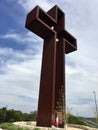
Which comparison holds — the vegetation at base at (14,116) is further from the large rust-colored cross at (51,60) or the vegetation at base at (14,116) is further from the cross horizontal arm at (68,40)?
the large rust-colored cross at (51,60)

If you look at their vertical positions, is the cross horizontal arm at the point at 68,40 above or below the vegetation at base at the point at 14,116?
above

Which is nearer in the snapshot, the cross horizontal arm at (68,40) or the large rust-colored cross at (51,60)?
the large rust-colored cross at (51,60)

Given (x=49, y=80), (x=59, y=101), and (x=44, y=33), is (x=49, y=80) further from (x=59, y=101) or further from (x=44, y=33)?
(x=44, y=33)

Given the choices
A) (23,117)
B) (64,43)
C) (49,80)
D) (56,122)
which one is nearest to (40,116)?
(56,122)

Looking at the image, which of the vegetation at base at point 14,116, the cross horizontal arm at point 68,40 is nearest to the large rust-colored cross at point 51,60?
the cross horizontal arm at point 68,40

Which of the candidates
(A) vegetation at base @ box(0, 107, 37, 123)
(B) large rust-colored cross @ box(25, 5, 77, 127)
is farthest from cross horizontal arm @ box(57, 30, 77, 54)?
(A) vegetation at base @ box(0, 107, 37, 123)

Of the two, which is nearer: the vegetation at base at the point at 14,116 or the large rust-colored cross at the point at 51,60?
the large rust-colored cross at the point at 51,60

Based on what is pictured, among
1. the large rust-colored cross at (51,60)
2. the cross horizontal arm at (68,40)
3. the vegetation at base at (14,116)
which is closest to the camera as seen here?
the large rust-colored cross at (51,60)

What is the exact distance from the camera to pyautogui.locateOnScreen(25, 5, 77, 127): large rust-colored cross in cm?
2052

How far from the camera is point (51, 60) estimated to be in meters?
22.3

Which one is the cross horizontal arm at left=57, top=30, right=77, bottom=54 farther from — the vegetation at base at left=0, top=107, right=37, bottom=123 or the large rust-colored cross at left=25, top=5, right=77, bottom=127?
the vegetation at base at left=0, top=107, right=37, bottom=123

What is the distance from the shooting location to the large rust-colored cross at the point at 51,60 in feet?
67.3

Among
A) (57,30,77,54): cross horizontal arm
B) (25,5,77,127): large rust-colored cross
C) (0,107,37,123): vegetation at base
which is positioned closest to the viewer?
(25,5,77,127): large rust-colored cross

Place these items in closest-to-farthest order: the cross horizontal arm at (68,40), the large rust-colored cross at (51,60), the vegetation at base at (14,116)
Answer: the large rust-colored cross at (51,60) < the cross horizontal arm at (68,40) < the vegetation at base at (14,116)
